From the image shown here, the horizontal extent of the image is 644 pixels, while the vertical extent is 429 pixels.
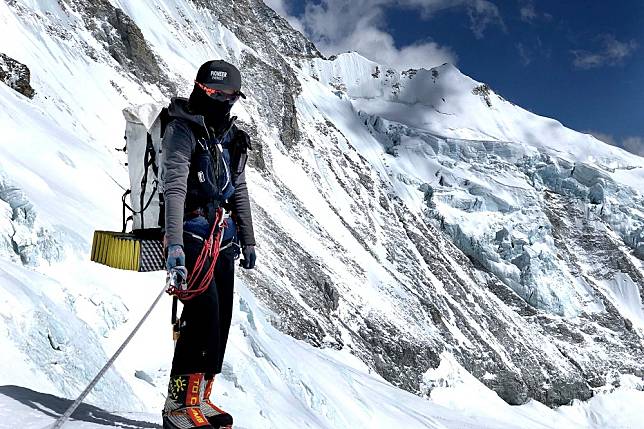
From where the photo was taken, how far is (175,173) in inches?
148

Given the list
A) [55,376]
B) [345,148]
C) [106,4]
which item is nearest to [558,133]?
[345,148]

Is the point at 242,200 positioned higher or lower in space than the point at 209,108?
lower

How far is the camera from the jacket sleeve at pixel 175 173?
146 inches

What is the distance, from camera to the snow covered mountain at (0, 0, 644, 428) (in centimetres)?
834

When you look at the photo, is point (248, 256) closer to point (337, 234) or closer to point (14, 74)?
point (14, 74)

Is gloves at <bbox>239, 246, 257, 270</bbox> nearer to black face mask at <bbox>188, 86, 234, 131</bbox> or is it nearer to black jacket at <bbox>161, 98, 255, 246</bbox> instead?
black jacket at <bbox>161, 98, 255, 246</bbox>

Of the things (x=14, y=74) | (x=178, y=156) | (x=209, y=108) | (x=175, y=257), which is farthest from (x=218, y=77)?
(x=14, y=74)

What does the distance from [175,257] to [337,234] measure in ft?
172

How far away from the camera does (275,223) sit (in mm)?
44500

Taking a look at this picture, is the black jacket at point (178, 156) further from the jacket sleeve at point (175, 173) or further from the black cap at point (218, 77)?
the black cap at point (218, 77)

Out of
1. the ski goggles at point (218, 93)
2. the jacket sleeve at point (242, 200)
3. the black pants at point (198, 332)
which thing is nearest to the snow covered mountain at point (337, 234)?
the black pants at point (198, 332)

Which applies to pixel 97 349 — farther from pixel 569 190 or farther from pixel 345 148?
pixel 569 190

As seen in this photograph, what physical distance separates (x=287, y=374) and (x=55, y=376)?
683 cm

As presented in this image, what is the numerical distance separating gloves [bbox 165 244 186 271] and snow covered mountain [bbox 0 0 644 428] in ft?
7.84
